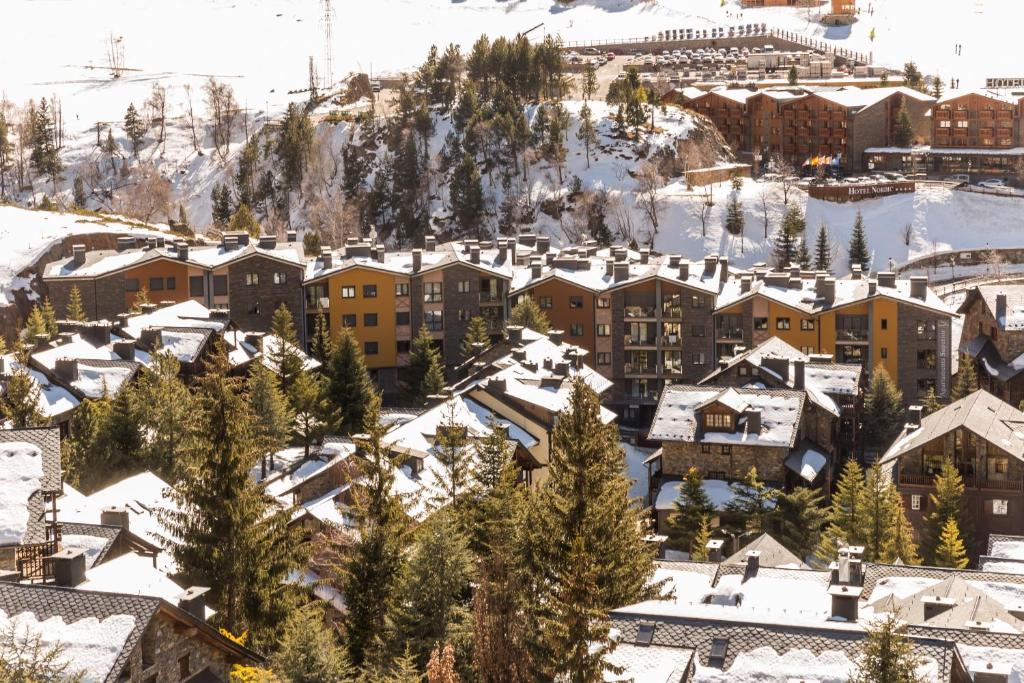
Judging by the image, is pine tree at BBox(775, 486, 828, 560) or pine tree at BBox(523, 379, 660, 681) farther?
pine tree at BBox(775, 486, 828, 560)

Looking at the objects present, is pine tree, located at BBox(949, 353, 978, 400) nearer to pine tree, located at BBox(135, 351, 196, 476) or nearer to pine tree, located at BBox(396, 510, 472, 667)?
pine tree, located at BBox(135, 351, 196, 476)

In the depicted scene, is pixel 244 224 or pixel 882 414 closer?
pixel 882 414

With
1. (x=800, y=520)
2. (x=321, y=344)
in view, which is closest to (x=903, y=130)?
(x=321, y=344)

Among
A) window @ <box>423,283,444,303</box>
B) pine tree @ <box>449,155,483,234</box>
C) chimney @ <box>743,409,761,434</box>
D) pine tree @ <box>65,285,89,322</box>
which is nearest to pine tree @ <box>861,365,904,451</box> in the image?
chimney @ <box>743,409,761,434</box>

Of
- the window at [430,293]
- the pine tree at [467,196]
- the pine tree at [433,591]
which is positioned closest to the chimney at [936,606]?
the pine tree at [433,591]

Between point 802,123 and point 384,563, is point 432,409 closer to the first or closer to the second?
point 384,563

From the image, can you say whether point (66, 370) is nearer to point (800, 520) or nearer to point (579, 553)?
point (800, 520)
